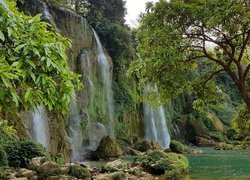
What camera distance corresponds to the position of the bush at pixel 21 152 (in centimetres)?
1443

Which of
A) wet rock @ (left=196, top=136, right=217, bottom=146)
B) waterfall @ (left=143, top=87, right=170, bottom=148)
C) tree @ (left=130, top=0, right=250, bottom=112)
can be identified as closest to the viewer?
tree @ (left=130, top=0, right=250, bottom=112)

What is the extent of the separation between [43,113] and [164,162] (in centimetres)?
895

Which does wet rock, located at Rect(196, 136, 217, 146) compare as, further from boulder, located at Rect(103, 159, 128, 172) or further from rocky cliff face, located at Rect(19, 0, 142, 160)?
boulder, located at Rect(103, 159, 128, 172)

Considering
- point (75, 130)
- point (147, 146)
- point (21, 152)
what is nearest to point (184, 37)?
point (21, 152)

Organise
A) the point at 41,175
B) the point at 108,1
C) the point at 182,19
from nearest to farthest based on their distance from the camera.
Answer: the point at 182,19 < the point at 41,175 < the point at 108,1

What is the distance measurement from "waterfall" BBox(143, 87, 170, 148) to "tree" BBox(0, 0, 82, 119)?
35.3 m

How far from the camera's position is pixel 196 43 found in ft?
43.0

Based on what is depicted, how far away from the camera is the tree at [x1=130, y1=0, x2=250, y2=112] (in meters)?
10.4

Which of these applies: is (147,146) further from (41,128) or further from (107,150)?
(41,128)

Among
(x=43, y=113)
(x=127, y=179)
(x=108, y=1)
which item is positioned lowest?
(x=127, y=179)

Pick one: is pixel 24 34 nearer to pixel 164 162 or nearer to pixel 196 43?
pixel 196 43

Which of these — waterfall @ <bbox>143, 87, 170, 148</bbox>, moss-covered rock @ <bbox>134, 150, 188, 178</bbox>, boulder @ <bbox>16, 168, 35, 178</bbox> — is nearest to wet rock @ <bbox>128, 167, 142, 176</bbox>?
moss-covered rock @ <bbox>134, 150, 188, 178</bbox>

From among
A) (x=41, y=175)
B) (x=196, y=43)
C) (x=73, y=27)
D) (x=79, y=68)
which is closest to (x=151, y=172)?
(x=41, y=175)

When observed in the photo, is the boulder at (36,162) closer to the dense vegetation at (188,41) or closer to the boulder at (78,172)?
the boulder at (78,172)
